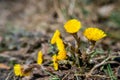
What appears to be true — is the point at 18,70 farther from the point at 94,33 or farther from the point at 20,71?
the point at 94,33

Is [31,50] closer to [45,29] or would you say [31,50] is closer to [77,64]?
[77,64]

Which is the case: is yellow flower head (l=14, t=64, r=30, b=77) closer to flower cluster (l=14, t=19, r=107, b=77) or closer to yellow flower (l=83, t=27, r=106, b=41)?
flower cluster (l=14, t=19, r=107, b=77)

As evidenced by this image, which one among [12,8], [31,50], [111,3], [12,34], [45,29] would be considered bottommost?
[31,50]

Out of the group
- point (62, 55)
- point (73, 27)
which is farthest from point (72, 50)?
point (73, 27)

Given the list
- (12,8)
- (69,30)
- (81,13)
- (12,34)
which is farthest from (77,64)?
(12,8)

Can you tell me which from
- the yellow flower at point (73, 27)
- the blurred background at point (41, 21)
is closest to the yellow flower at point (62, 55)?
the yellow flower at point (73, 27)

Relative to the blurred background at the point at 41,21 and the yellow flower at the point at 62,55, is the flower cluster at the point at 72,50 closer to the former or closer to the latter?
the yellow flower at the point at 62,55

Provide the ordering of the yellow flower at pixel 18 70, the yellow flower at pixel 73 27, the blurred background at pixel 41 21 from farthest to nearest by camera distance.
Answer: the blurred background at pixel 41 21
the yellow flower at pixel 18 70
the yellow flower at pixel 73 27

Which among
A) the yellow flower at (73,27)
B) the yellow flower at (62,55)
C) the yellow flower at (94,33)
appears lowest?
the yellow flower at (62,55)

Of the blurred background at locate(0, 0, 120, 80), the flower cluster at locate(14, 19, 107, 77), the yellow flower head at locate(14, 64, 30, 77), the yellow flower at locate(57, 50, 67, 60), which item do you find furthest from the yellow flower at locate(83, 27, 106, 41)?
the blurred background at locate(0, 0, 120, 80)
